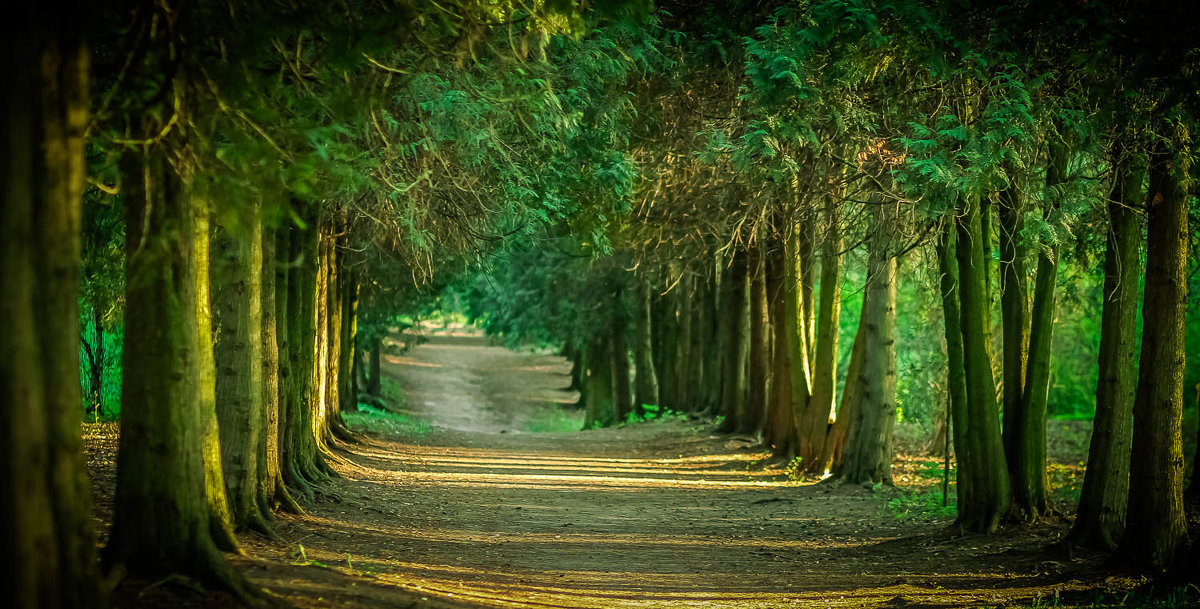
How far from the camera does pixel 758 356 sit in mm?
24297

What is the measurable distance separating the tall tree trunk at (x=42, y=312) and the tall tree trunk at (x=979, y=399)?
30.5 feet

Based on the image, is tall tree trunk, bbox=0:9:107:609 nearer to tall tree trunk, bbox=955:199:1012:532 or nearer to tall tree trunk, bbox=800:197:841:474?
tall tree trunk, bbox=955:199:1012:532

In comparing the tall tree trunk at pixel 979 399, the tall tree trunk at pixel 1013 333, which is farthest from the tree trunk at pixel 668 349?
the tall tree trunk at pixel 979 399

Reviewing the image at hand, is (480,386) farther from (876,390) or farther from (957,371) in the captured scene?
(957,371)

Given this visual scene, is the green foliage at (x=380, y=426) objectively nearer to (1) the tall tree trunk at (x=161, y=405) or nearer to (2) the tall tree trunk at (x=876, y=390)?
(2) the tall tree trunk at (x=876, y=390)

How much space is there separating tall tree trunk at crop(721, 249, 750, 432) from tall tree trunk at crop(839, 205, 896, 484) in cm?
821

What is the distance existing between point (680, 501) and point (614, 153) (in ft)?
18.2

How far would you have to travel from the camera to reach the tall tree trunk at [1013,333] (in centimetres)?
1234

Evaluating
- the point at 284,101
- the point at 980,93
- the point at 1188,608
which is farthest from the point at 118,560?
the point at 980,93

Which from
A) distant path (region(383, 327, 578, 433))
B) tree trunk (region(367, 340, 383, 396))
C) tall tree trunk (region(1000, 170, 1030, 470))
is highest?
tall tree trunk (region(1000, 170, 1030, 470))

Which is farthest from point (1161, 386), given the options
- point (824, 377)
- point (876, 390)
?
point (824, 377)

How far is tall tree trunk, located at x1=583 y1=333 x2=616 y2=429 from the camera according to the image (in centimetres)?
3838

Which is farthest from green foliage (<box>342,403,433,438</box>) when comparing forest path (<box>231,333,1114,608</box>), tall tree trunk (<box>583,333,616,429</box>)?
tall tree trunk (<box>583,333,616,429</box>)

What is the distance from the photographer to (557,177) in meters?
14.8
